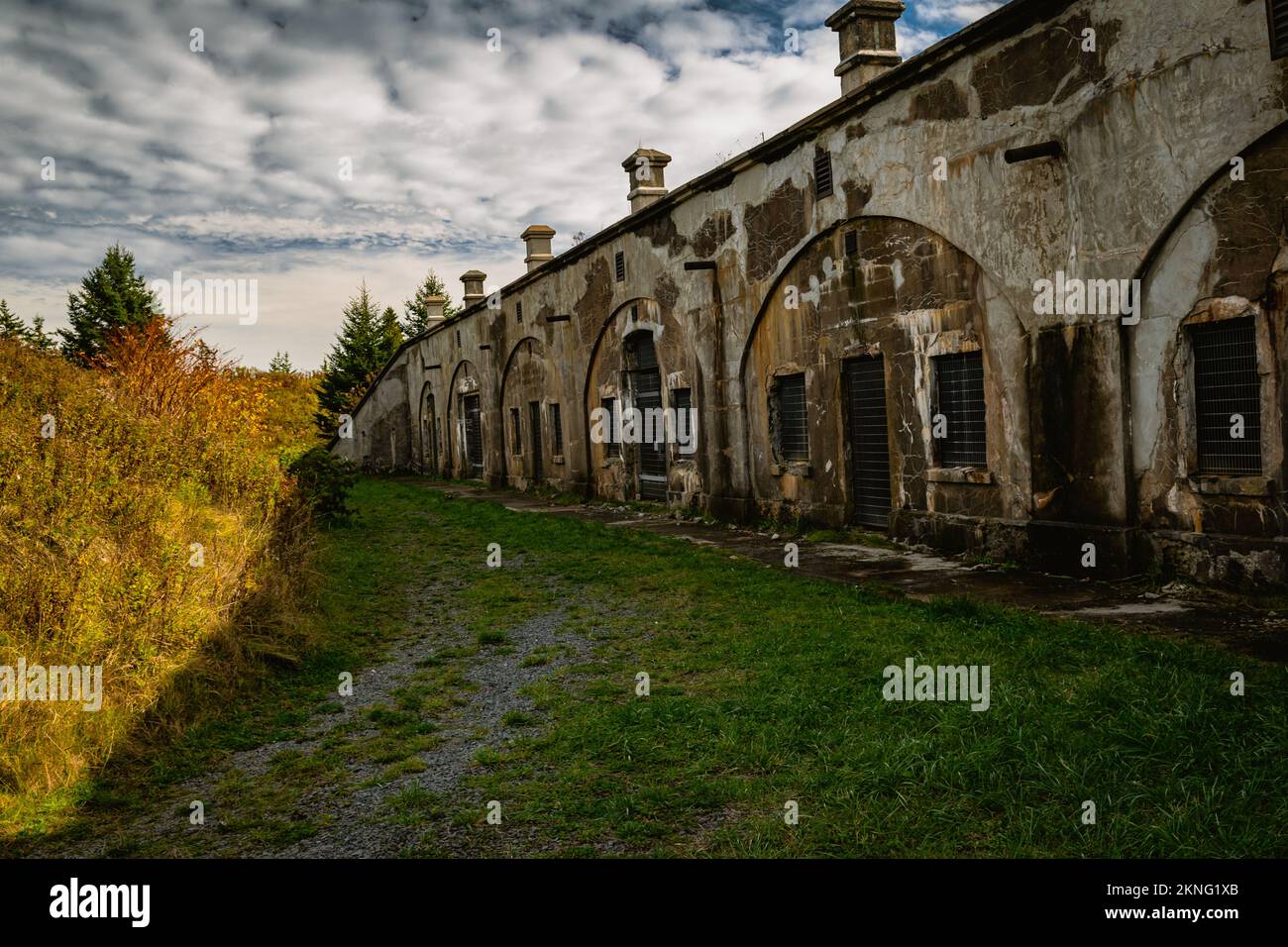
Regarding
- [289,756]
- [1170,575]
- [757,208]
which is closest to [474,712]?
[289,756]

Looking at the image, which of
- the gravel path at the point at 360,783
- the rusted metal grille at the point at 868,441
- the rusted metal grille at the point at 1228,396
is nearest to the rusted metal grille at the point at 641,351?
the rusted metal grille at the point at 868,441

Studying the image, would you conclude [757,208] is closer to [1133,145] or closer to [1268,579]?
[1133,145]

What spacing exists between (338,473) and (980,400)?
32.8 feet

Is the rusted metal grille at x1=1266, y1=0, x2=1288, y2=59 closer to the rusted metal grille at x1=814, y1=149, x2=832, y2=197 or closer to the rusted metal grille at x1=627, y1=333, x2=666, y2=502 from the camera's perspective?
the rusted metal grille at x1=814, y1=149, x2=832, y2=197

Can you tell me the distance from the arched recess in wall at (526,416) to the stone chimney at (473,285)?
18.9ft

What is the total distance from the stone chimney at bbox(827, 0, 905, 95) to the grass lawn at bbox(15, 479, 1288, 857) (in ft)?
22.4

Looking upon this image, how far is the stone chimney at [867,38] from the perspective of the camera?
11.0 m

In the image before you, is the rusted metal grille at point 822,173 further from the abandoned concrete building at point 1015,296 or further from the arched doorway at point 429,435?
the arched doorway at point 429,435

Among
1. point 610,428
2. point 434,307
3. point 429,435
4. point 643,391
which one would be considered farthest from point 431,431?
point 643,391

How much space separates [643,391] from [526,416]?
6672 mm

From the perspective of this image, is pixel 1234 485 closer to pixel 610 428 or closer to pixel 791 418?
pixel 791 418

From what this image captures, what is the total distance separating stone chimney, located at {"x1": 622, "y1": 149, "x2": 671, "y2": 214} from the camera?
17.0 m

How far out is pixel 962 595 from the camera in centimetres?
754

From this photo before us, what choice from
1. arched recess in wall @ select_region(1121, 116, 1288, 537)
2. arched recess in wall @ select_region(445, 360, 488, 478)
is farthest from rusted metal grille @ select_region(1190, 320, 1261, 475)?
arched recess in wall @ select_region(445, 360, 488, 478)
